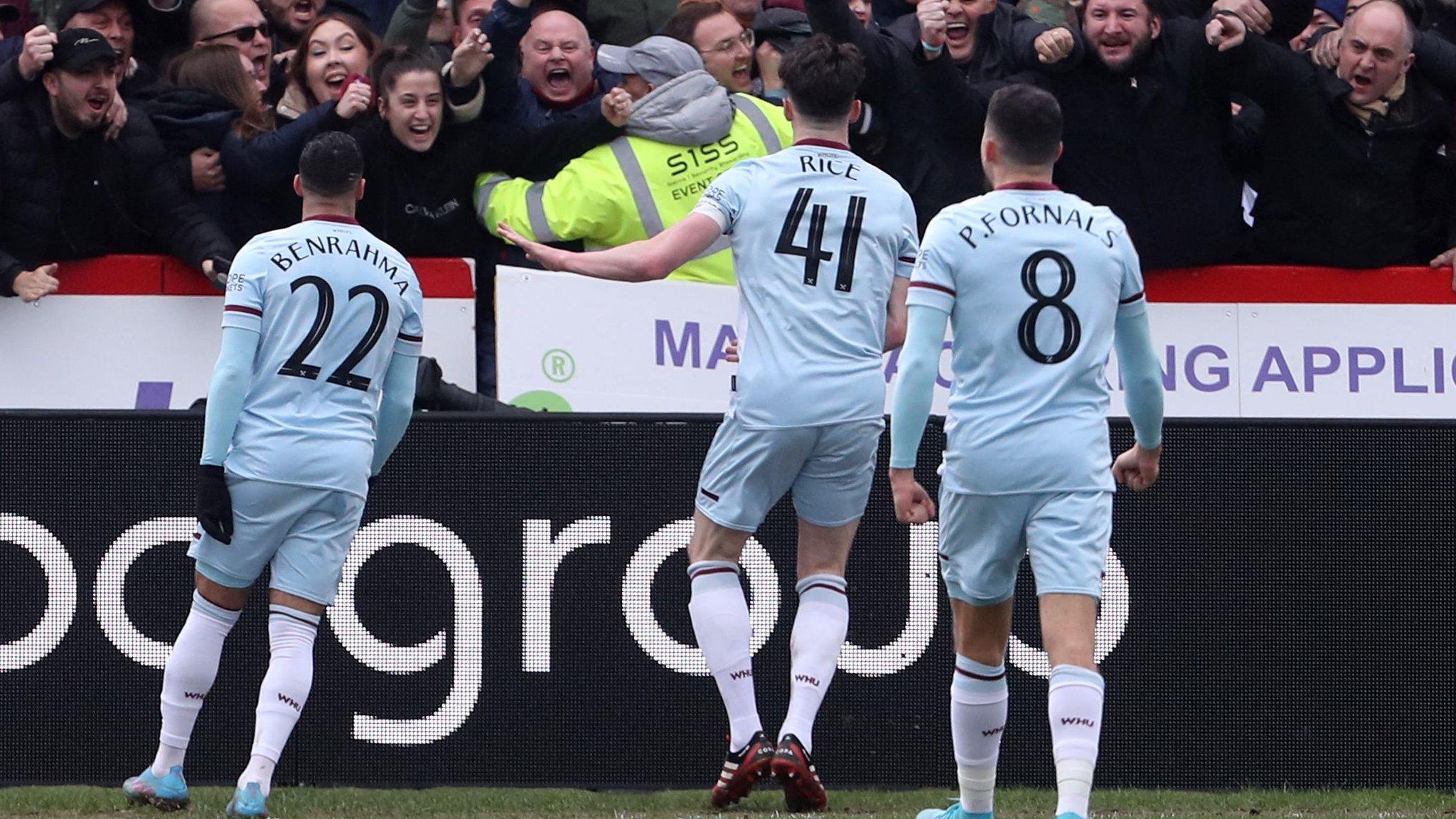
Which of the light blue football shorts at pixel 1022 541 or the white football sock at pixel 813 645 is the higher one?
the light blue football shorts at pixel 1022 541

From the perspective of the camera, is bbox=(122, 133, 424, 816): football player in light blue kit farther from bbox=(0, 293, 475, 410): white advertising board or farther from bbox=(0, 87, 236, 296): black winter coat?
bbox=(0, 87, 236, 296): black winter coat

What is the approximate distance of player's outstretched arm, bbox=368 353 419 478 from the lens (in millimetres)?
6680

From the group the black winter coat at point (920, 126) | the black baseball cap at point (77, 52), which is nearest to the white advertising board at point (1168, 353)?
the black winter coat at point (920, 126)

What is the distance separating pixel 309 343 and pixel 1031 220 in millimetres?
2210

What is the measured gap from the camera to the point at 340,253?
645 cm

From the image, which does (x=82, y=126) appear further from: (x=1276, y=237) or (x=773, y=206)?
(x=1276, y=237)

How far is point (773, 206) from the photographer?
6.56 meters

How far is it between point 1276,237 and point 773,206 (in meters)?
3.62

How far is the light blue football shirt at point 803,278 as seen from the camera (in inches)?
258

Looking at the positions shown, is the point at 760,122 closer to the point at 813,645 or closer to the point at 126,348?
the point at 126,348

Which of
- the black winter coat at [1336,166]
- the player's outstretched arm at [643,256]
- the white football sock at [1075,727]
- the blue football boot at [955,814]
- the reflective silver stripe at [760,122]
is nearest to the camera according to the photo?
the white football sock at [1075,727]

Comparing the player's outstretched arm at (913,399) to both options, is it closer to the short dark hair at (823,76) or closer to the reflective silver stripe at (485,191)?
the short dark hair at (823,76)

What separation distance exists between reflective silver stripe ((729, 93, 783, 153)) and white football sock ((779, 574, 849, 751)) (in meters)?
2.74

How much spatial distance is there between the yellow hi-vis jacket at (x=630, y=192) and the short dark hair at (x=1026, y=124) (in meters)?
3.34
